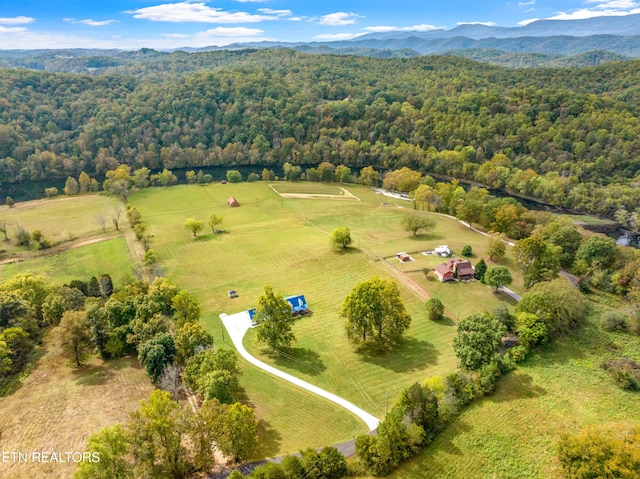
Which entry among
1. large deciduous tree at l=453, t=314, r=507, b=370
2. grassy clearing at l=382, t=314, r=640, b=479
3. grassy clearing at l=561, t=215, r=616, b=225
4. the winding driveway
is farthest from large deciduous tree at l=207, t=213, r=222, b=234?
grassy clearing at l=561, t=215, r=616, b=225

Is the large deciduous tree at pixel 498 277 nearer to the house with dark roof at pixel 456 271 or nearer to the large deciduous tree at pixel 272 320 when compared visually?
the house with dark roof at pixel 456 271

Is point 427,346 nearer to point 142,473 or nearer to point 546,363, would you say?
point 546,363

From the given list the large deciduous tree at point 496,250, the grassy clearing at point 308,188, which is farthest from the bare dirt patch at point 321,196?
the large deciduous tree at point 496,250

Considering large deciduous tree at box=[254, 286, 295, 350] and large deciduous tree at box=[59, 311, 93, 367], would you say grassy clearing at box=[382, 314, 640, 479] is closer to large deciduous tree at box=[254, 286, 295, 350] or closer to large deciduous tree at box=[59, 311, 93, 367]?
large deciduous tree at box=[254, 286, 295, 350]

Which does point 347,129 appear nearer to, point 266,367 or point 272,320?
point 272,320

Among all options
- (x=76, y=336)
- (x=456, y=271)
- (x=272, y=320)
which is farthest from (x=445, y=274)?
(x=76, y=336)
